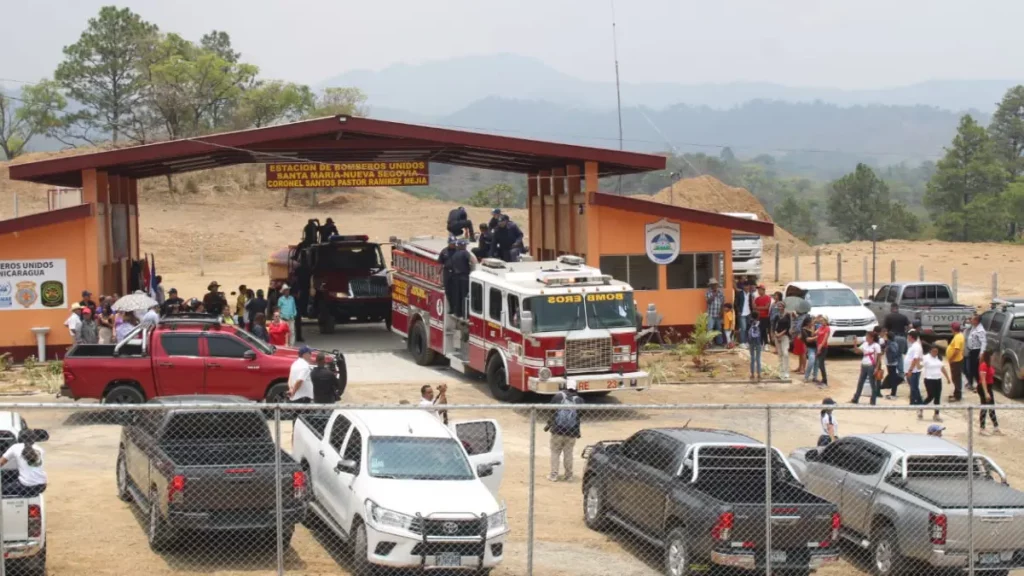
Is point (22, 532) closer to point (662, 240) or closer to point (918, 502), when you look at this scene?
point (918, 502)

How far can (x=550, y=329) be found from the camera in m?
23.8

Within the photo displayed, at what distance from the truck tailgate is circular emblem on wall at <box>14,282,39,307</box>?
17.8 metres

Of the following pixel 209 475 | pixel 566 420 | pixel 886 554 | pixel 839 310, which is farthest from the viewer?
pixel 839 310

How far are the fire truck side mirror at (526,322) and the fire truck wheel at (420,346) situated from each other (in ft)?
18.5

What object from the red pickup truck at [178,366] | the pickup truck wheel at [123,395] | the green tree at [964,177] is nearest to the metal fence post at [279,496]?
the red pickup truck at [178,366]

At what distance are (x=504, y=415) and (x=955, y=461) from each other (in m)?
10.0

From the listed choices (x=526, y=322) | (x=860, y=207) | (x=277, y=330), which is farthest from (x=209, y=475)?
(x=860, y=207)

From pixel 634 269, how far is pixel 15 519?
21.5m

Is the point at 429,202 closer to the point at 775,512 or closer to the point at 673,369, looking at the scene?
the point at 673,369

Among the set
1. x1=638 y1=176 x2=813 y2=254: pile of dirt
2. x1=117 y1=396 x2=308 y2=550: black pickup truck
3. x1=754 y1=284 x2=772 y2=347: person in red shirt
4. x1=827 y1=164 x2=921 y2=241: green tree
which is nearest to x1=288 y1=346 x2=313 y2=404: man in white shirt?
x1=117 y1=396 x2=308 y2=550: black pickup truck

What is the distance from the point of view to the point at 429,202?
3233 inches

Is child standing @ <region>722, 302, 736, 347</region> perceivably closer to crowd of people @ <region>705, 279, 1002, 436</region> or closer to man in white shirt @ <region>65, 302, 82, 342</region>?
crowd of people @ <region>705, 279, 1002, 436</region>

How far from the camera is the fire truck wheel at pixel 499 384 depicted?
81.9 feet


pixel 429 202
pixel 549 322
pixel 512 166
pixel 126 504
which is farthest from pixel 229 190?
pixel 126 504
